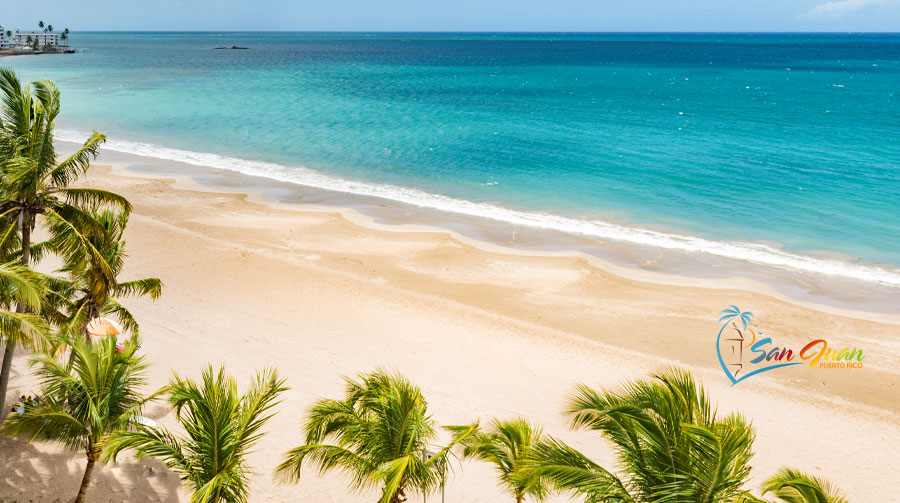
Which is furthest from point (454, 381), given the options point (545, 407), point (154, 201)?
point (154, 201)

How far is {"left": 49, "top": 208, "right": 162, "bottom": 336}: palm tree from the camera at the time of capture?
10227mm

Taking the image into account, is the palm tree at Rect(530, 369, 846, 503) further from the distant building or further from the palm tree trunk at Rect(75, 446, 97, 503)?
the distant building

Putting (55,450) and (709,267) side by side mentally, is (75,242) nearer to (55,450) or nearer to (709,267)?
(55,450)

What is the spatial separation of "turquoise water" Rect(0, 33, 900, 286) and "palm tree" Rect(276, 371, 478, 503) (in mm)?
19105

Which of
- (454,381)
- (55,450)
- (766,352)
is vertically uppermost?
(766,352)

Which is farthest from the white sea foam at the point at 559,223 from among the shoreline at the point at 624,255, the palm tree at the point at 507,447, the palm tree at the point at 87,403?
the palm tree at the point at 87,403

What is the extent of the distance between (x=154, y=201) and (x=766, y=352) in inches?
1020

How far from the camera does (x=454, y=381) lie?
14719mm

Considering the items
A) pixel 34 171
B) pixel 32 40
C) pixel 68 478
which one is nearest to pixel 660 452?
pixel 34 171

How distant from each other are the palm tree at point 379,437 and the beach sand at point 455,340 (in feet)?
10.6

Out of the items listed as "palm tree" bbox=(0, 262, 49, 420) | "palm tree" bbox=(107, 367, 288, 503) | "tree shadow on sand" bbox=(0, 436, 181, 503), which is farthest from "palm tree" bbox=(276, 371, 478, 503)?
"tree shadow on sand" bbox=(0, 436, 181, 503)

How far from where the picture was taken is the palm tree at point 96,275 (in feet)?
33.6

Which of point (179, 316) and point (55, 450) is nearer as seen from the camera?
point (55, 450)

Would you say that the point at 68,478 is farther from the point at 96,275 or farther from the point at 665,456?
the point at 665,456
